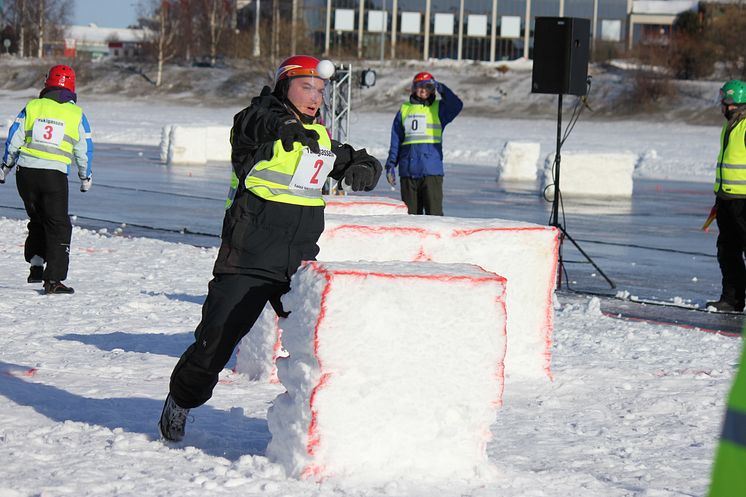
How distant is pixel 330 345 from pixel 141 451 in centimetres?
95

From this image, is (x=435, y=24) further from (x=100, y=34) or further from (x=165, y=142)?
(x=165, y=142)

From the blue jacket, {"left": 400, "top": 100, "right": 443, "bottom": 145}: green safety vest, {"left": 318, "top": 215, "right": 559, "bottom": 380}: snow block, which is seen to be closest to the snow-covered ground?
Result: {"left": 318, "top": 215, "right": 559, "bottom": 380}: snow block

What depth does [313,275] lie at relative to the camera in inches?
191

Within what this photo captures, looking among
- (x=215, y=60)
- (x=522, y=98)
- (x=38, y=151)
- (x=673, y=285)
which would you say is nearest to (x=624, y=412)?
(x=38, y=151)

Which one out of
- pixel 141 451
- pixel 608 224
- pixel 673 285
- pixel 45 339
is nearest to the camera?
pixel 141 451

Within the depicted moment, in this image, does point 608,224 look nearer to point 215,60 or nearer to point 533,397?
point 533,397

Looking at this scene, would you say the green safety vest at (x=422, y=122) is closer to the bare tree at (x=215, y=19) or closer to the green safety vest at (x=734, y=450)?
the green safety vest at (x=734, y=450)

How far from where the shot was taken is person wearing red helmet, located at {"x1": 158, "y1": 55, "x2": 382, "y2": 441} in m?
4.97

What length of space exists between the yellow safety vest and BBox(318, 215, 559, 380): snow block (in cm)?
293

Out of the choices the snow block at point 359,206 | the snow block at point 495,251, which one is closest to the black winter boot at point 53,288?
the snow block at point 359,206

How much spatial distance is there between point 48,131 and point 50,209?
0.57m

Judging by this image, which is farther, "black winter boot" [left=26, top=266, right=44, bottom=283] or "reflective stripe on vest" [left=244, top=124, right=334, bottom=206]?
"black winter boot" [left=26, top=266, right=44, bottom=283]

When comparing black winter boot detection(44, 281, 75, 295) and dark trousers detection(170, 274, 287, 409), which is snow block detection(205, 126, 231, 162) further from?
dark trousers detection(170, 274, 287, 409)

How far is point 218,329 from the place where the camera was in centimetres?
495
